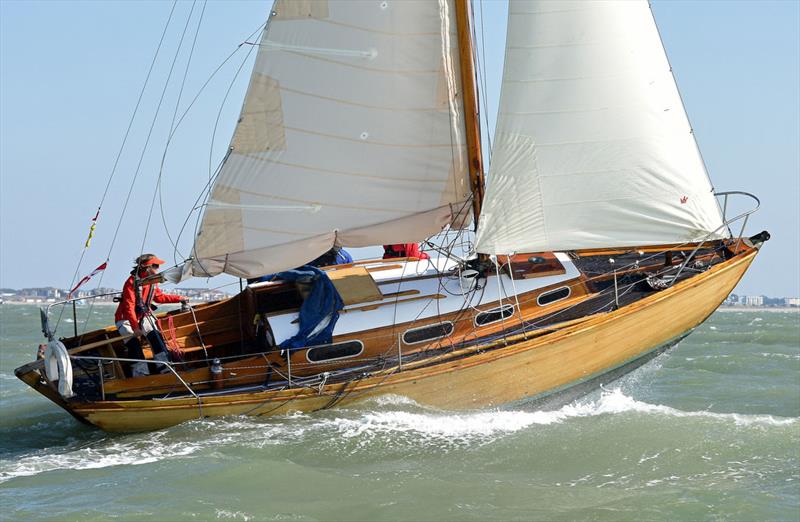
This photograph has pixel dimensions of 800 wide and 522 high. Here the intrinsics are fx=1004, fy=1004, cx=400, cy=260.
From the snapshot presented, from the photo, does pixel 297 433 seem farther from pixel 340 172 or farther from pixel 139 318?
pixel 340 172

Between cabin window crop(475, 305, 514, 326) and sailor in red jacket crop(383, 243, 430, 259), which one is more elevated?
sailor in red jacket crop(383, 243, 430, 259)

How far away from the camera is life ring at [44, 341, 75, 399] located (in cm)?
1096

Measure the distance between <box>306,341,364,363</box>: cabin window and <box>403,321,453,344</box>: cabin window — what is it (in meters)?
0.59

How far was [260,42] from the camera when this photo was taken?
470 inches

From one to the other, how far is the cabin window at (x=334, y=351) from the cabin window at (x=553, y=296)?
236cm

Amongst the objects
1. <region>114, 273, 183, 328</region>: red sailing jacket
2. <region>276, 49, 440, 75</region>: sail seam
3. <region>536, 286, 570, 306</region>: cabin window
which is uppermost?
<region>276, 49, 440, 75</region>: sail seam

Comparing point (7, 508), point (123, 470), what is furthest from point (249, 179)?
point (7, 508)

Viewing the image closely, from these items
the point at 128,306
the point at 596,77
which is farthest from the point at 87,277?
the point at 596,77

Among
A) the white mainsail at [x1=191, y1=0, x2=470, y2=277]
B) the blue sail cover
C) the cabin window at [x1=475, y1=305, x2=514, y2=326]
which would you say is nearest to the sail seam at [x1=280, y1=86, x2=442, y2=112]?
the white mainsail at [x1=191, y1=0, x2=470, y2=277]

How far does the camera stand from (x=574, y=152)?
12.0 meters

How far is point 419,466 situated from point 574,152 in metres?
4.23

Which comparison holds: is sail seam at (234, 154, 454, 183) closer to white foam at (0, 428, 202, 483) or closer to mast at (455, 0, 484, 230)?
mast at (455, 0, 484, 230)

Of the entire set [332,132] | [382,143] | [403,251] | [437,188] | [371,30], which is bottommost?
[403,251]

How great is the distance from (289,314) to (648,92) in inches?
201
